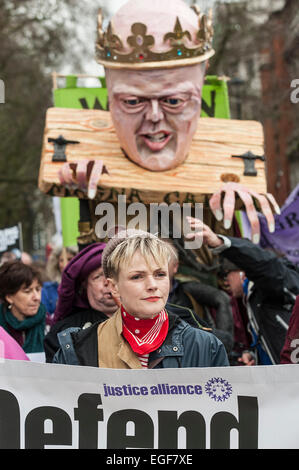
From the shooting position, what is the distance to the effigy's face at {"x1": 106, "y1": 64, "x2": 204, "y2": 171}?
215 inches

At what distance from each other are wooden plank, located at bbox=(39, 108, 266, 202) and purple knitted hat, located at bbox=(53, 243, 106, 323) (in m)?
1.31

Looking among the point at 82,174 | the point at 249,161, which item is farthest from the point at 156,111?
the point at 249,161

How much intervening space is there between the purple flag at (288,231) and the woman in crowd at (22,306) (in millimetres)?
1917

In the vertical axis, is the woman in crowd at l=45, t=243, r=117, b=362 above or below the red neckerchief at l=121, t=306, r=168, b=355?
above

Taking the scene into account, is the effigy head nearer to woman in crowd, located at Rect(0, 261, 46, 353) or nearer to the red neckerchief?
woman in crowd, located at Rect(0, 261, 46, 353)

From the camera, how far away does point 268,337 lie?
475 centimetres

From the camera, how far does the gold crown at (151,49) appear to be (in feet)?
17.7

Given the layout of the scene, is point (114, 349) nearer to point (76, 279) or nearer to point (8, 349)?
point (8, 349)

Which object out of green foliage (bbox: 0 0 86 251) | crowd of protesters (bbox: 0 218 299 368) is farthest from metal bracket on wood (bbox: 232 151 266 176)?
green foliage (bbox: 0 0 86 251)

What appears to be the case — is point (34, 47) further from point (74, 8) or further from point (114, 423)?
point (114, 423)

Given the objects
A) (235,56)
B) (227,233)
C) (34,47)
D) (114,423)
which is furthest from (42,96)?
(114,423)

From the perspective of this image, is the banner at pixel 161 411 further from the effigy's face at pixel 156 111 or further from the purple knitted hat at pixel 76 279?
the effigy's face at pixel 156 111

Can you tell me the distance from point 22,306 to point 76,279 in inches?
35.8

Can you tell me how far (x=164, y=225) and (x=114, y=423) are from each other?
251 centimetres
